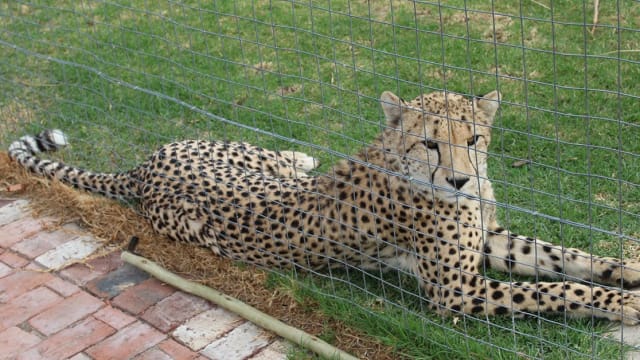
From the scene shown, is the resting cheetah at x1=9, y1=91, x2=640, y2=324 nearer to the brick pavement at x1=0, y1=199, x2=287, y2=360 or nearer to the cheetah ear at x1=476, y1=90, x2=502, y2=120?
the cheetah ear at x1=476, y1=90, x2=502, y2=120

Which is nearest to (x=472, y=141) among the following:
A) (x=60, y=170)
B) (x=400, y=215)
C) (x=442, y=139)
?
(x=442, y=139)

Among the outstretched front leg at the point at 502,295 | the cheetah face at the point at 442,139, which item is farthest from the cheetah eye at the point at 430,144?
the outstretched front leg at the point at 502,295

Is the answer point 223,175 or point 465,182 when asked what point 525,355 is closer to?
point 465,182

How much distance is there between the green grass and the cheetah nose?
0.18 meters

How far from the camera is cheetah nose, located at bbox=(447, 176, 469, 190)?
10.7ft

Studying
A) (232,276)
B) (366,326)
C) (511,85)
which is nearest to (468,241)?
(366,326)

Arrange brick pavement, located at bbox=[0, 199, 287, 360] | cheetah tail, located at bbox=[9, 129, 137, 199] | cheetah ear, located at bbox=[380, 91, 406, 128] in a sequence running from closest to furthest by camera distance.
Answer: cheetah ear, located at bbox=[380, 91, 406, 128], brick pavement, located at bbox=[0, 199, 287, 360], cheetah tail, located at bbox=[9, 129, 137, 199]

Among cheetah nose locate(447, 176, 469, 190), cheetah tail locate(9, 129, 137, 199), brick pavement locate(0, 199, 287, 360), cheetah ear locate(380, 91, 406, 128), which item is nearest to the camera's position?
cheetah nose locate(447, 176, 469, 190)

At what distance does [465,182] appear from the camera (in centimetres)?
328

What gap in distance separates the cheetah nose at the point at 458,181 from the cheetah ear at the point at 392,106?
323mm

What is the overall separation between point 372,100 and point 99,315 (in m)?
2.03

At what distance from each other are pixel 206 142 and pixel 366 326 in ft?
4.90

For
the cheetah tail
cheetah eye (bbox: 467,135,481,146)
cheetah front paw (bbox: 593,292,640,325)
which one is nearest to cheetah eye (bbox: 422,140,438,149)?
cheetah eye (bbox: 467,135,481,146)

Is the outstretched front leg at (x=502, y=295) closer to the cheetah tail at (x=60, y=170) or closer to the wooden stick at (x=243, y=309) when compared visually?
the wooden stick at (x=243, y=309)
